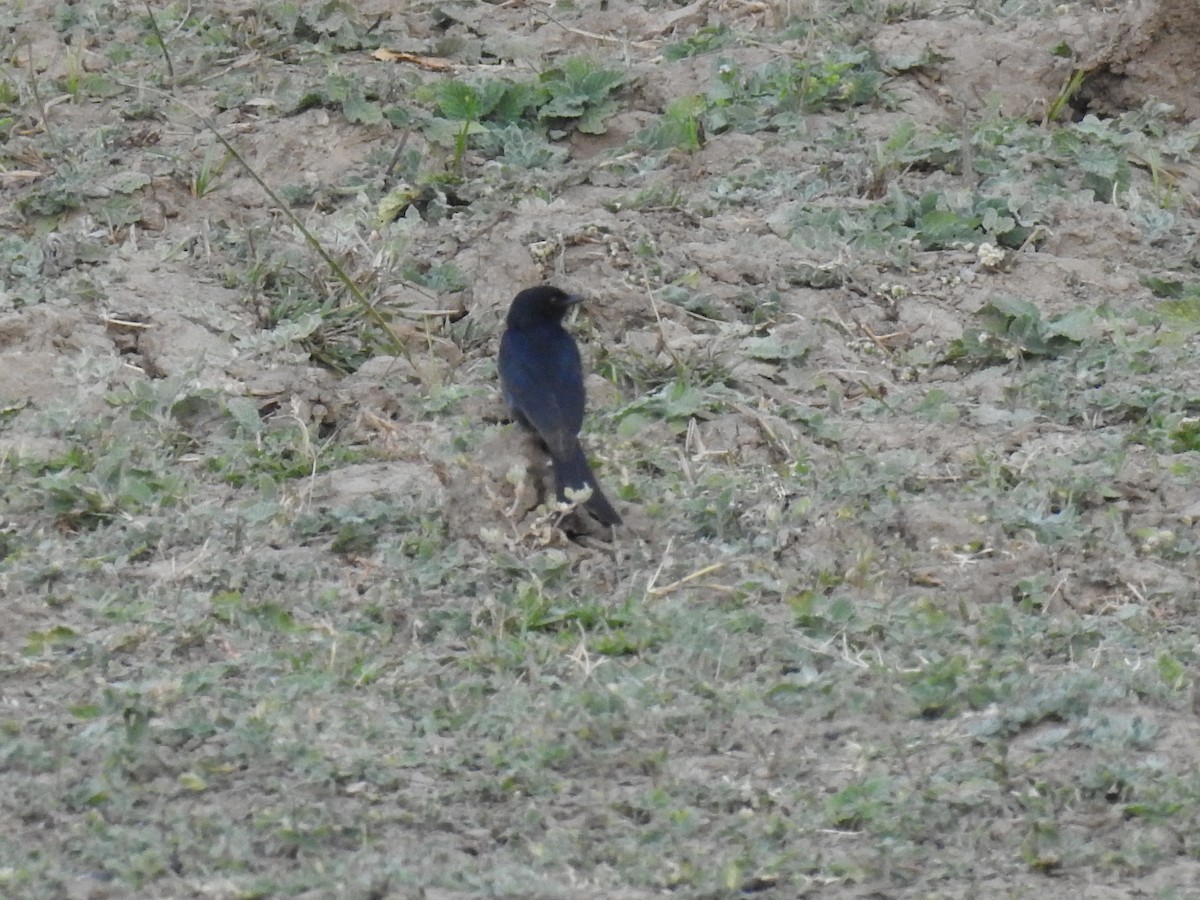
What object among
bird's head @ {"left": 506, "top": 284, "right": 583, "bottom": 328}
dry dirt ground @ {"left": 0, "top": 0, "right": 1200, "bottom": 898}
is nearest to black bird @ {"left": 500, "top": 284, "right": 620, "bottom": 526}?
bird's head @ {"left": 506, "top": 284, "right": 583, "bottom": 328}

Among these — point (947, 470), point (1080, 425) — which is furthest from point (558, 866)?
point (1080, 425)

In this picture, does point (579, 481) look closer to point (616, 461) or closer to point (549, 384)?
point (549, 384)

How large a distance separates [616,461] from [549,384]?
37cm

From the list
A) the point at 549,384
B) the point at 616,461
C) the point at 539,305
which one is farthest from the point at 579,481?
the point at 539,305

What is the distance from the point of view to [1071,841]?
4180 millimetres

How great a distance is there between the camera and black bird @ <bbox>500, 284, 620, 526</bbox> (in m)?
5.52

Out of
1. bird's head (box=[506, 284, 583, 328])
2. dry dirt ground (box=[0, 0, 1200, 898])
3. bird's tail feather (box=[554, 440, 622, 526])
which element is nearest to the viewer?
dry dirt ground (box=[0, 0, 1200, 898])

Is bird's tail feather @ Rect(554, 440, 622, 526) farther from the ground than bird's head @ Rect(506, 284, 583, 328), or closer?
closer

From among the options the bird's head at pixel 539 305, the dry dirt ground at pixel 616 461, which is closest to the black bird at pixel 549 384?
the bird's head at pixel 539 305

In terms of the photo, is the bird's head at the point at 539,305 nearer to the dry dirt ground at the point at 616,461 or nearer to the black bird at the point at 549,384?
the black bird at the point at 549,384

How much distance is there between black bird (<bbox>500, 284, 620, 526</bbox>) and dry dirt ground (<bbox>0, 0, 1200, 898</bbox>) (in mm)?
119

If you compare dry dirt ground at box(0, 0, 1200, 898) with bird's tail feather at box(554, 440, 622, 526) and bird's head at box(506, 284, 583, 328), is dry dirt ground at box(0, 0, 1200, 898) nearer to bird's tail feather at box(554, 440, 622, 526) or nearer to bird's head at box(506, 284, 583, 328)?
bird's tail feather at box(554, 440, 622, 526)

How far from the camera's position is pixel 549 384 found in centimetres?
569

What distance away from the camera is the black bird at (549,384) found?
5520 millimetres
